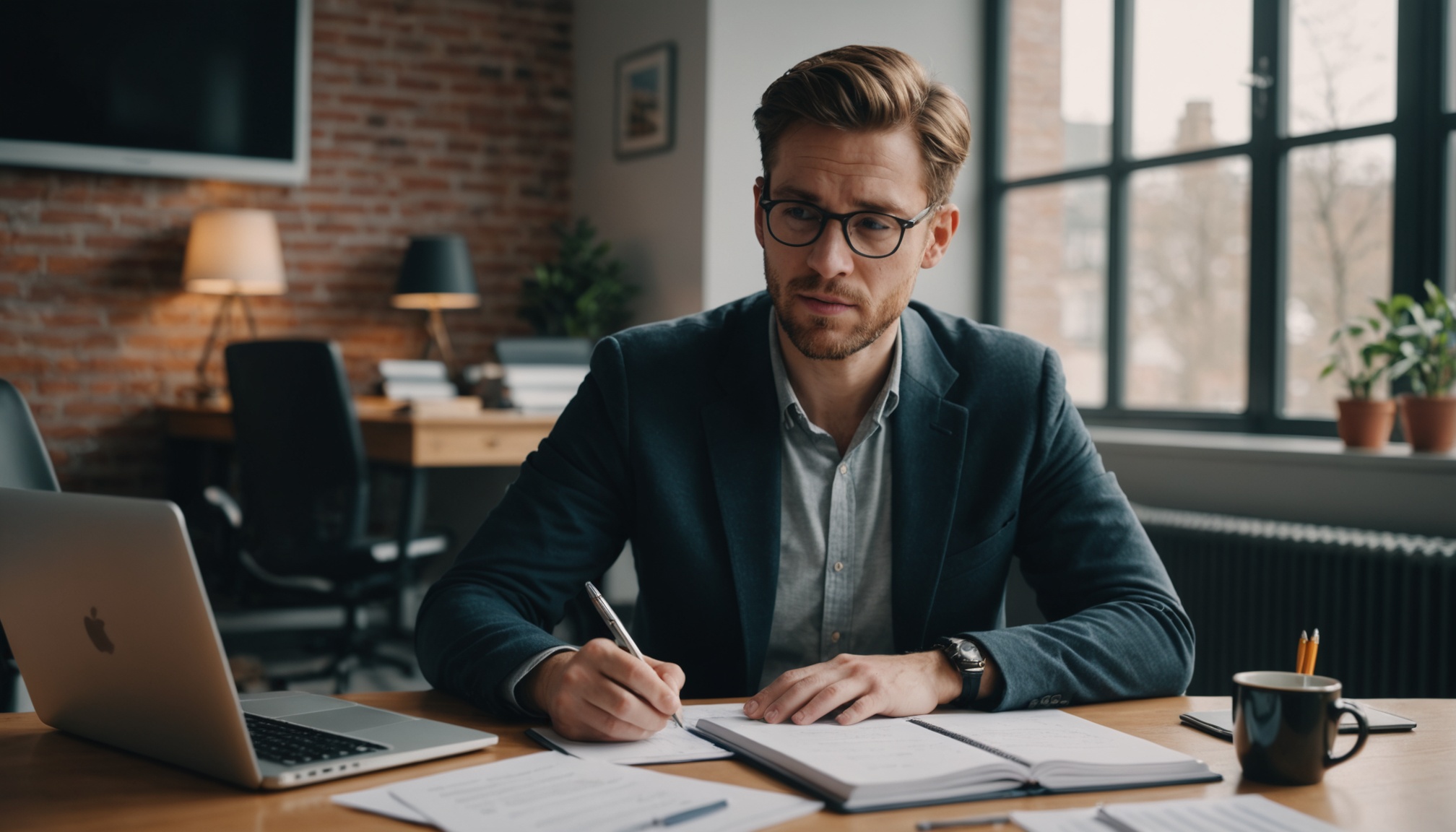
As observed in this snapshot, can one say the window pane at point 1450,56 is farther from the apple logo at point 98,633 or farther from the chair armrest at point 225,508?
the chair armrest at point 225,508

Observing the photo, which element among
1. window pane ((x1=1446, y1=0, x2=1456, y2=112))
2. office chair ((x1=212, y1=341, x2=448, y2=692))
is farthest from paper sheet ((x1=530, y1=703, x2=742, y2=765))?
window pane ((x1=1446, y1=0, x2=1456, y2=112))

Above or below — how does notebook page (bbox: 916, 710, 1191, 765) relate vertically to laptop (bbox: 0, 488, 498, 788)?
below

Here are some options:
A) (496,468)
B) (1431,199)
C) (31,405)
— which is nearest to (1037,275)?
(1431,199)

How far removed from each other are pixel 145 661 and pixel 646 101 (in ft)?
12.7

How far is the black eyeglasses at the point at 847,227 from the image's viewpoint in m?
1.38

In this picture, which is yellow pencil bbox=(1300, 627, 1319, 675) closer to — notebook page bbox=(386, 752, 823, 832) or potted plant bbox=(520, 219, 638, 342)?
notebook page bbox=(386, 752, 823, 832)

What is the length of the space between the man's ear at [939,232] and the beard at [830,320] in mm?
96

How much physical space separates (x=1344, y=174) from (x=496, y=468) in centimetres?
299

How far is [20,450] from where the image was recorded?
1569 mm

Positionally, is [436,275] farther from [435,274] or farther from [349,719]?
[349,719]

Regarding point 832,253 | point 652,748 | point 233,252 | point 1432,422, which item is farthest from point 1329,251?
point 233,252

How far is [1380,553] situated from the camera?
255 centimetres

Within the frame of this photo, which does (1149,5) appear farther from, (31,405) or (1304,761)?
(31,405)

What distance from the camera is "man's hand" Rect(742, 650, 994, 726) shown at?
105 centimetres
